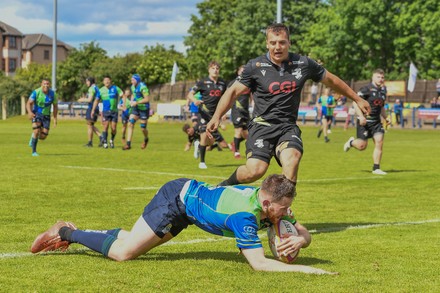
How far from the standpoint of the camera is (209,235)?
9.43 meters

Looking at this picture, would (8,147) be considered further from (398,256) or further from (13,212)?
(398,256)

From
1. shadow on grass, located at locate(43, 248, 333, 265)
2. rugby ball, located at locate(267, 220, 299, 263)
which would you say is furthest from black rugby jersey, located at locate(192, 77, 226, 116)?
rugby ball, located at locate(267, 220, 299, 263)

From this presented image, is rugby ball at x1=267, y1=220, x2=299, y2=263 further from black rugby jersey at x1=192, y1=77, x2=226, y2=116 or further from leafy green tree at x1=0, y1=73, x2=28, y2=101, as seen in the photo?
leafy green tree at x1=0, y1=73, x2=28, y2=101

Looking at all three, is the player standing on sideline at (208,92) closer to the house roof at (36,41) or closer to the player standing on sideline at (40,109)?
the player standing on sideline at (40,109)

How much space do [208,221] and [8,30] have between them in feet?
491

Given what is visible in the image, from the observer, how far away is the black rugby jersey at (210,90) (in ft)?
67.5

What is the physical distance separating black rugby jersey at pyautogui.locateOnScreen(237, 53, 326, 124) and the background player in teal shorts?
8.25 ft

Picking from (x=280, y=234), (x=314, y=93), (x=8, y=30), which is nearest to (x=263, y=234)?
(x=280, y=234)

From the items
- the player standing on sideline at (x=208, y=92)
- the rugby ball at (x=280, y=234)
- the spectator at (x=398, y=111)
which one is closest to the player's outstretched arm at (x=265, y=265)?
the rugby ball at (x=280, y=234)

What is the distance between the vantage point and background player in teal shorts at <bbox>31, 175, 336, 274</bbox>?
694 cm

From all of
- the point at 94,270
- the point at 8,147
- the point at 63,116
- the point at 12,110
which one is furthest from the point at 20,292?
the point at 12,110

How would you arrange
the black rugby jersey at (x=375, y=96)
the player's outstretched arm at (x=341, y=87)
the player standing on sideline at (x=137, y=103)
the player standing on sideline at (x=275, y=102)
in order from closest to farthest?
1. the player standing on sideline at (x=275, y=102)
2. the player's outstretched arm at (x=341, y=87)
3. the black rugby jersey at (x=375, y=96)
4. the player standing on sideline at (x=137, y=103)

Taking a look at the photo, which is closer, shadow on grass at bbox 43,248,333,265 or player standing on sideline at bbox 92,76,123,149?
shadow on grass at bbox 43,248,333,265

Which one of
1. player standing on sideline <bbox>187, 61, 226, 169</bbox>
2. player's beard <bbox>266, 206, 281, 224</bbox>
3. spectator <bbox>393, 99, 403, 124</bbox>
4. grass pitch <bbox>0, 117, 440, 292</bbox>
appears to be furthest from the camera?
spectator <bbox>393, 99, 403, 124</bbox>
